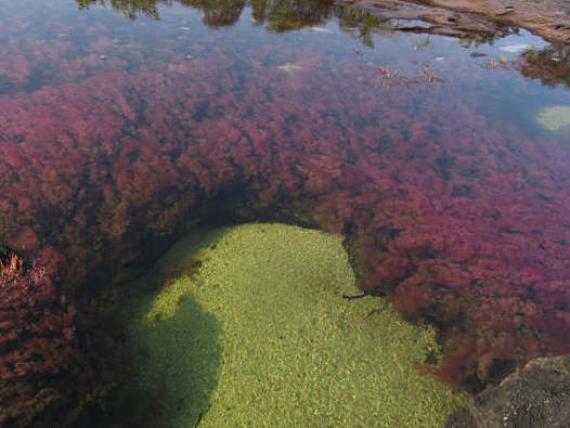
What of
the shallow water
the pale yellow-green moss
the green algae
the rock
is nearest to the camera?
the rock

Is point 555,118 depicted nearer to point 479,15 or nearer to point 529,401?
point 479,15

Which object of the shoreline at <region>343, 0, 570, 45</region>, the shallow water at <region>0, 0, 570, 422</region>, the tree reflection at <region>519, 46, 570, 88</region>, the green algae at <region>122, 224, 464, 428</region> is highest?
the shoreline at <region>343, 0, 570, 45</region>

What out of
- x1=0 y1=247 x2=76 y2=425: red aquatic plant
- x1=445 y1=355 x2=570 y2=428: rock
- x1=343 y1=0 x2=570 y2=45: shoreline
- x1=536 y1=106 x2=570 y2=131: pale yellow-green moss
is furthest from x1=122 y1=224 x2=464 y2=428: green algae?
→ x1=343 y1=0 x2=570 y2=45: shoreline

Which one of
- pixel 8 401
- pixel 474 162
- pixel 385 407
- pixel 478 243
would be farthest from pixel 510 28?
pixel 8 401

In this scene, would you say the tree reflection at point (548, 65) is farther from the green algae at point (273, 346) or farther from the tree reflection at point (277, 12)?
the green algae at point (273, 346)

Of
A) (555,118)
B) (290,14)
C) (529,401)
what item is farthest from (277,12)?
(529,401)

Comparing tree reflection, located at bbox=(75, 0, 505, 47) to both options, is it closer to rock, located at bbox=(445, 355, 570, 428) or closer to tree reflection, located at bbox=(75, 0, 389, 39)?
tree reflection, located at bbox=(75, 0, 389, 39)
